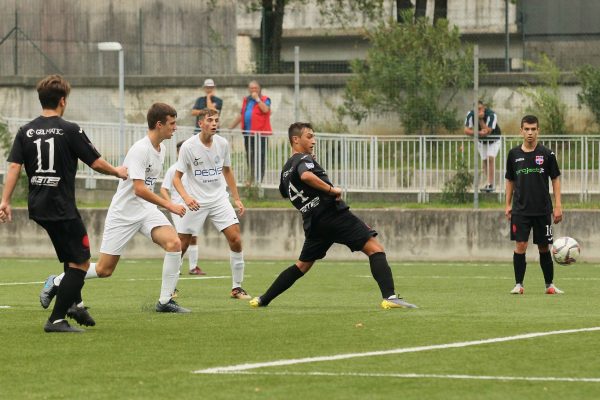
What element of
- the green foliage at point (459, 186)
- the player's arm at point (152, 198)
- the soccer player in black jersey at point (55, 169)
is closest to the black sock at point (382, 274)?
the player's arm at point (152, 198)

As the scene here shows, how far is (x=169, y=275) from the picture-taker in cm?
1286

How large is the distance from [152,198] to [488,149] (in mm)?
11111

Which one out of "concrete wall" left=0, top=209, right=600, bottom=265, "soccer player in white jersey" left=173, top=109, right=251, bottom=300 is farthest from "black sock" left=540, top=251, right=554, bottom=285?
"concrete wall" left=0, top=209, right=600, bottom=265

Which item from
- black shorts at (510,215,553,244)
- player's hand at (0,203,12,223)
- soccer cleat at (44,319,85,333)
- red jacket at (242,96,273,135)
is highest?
red jacket at (242,96,273,135)

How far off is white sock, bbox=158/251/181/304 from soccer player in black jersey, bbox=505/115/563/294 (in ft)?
13.0

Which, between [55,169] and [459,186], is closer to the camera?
[55,169]

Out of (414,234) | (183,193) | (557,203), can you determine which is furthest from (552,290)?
(414,234)

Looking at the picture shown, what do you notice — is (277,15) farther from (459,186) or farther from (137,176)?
(137,176)

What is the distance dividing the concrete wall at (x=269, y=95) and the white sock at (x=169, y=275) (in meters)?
11.6

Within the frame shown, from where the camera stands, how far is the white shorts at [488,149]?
2253 cm

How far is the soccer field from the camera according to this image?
809 cm

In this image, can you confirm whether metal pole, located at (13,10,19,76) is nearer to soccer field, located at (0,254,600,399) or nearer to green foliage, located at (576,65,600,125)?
green foliage, located at (576,65,600,125)

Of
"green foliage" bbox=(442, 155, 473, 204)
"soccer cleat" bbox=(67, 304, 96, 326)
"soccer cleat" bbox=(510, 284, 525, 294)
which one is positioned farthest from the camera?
"green foliage" bbox=(442, 155, 473, 204)

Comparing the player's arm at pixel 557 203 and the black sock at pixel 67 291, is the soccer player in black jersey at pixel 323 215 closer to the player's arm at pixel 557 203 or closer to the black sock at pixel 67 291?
the black sock at pixel 67 291
